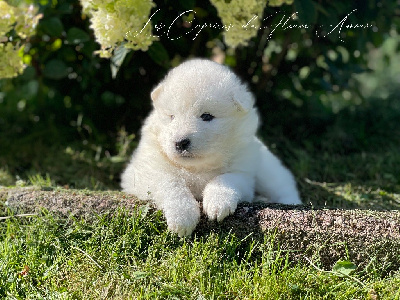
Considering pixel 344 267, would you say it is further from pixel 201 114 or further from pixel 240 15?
→ pixel 240 15

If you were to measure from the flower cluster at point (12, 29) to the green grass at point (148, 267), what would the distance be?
1.23m

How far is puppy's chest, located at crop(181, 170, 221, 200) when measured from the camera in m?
2.96

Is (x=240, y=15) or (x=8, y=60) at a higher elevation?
(x=240, y=15)

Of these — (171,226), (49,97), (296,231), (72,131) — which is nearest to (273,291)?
(296,231)

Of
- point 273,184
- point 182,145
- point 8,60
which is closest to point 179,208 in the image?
point 182,145

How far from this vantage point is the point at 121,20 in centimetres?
325

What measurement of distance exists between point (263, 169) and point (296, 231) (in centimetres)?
86

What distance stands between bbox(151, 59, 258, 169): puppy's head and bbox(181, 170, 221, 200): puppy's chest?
1.8 inches

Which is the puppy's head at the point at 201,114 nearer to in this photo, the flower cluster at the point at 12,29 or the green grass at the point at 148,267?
the green grass at the point at 148,267

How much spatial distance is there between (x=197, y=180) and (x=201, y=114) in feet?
1.25

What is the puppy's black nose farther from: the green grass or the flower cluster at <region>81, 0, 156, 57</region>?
the flower cluster at <region>81, 0, 156, 57</region>

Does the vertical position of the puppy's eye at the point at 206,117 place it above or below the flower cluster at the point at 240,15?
below

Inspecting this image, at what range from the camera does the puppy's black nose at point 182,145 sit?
2.73 meters

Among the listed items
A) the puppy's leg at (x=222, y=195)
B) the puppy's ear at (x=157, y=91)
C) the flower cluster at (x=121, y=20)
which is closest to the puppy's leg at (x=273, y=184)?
the puppy's leg at (x=222, y=195)
